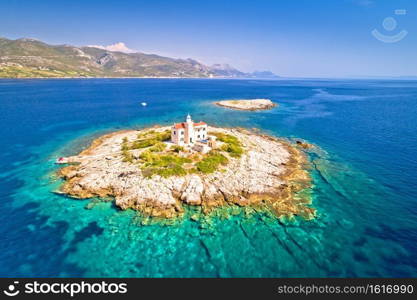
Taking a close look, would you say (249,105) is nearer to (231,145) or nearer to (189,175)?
(231,145)

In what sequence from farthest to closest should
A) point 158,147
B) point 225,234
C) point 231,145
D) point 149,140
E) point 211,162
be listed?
point 149,140 → point 231,145 → point 158,147 → point 211,162 → point 225,234

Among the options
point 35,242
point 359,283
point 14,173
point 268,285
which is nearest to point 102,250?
point 35,242

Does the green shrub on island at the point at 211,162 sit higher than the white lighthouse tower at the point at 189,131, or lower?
lower

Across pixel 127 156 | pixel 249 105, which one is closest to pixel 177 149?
pixel 127 156

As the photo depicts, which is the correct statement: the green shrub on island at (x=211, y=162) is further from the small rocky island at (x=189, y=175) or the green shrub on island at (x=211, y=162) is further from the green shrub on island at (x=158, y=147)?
the green shrub on island at (x=158, y=147)

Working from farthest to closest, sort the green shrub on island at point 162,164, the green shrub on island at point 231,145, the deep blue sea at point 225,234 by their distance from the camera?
the green shrub on island at point 231,145
the green shrub on island at point 162,164
the deep blue sea at point 225,234

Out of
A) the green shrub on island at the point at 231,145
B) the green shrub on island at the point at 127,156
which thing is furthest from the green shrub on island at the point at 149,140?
the green shrub on island at the point at 231,145

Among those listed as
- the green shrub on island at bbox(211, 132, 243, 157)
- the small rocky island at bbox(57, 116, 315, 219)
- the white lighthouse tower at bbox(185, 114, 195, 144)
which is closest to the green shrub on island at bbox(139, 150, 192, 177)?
the small rocky island at bbox(57, 116, 315, 219)

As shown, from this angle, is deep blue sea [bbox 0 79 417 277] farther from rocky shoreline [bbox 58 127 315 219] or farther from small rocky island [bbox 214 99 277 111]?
small rocky island [bbox 214 99 277 111]
